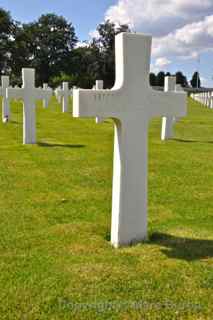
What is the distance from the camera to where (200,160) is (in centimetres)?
841

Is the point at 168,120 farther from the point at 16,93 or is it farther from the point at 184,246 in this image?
the point at 184,246

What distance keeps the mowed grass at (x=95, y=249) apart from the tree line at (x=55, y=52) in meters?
49.7

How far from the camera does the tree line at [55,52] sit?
61000 millimetres

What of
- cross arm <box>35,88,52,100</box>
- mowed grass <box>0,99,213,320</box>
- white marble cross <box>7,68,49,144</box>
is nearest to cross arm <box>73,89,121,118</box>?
mowed grass <box>0,99,213,320</box>

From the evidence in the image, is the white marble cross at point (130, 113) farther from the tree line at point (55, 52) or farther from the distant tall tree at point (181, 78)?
the distant tall tree at point (181, 78)

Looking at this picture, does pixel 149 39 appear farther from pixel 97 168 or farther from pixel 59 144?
pixel 59 144

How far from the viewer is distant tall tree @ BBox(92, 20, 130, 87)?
2411 inches

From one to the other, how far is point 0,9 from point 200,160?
62.4 meters

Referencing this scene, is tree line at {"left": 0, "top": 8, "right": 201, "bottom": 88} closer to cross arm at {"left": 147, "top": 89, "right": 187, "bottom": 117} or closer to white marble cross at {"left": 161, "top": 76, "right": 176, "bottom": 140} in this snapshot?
white marble cross at {"left": 161, "top": 76, "right": 176, "bottom": 140}

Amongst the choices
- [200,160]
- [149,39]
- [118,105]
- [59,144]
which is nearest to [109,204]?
[118,105]

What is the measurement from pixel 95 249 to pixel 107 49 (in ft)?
202

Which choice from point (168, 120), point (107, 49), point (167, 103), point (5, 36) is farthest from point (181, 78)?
point (167, 103)

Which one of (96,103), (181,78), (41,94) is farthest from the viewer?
(181,78)

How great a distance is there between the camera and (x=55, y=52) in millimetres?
68500
